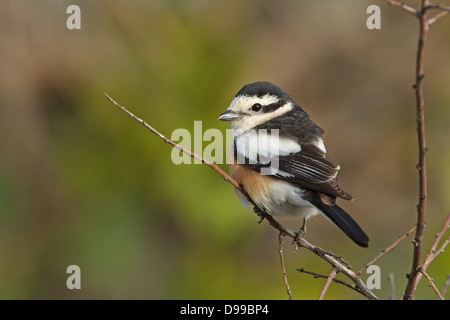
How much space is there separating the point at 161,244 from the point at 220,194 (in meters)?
0.78

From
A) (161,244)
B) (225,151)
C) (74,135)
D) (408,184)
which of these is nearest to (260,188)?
(225,151)

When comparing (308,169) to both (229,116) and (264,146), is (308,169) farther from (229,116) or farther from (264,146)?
(229,116)

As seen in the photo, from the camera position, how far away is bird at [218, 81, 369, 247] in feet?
11.3

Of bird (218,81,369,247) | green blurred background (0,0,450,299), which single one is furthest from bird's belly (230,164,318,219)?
green blurred background (0,0,450,299)

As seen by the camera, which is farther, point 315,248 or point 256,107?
point 256,107

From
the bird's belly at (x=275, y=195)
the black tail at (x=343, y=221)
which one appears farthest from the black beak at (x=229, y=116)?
the black tail at (x=343, y=221)

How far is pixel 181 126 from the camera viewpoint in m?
5.51

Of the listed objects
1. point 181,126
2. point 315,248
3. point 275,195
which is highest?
point 181,126

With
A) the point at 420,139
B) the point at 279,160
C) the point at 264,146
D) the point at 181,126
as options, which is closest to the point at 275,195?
the point at 279,160

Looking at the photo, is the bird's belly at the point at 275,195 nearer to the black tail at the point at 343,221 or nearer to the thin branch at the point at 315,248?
the black tail at the point at 343,221

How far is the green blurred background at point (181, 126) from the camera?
552 centimetres

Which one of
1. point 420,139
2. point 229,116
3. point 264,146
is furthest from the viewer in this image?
point 229,116

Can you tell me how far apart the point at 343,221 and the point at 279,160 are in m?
0.66

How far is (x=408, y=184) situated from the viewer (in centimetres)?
681
